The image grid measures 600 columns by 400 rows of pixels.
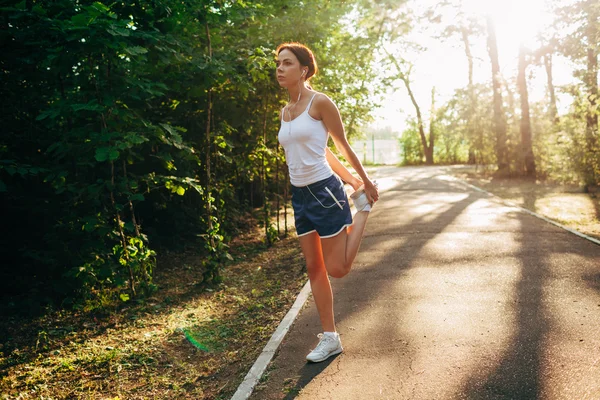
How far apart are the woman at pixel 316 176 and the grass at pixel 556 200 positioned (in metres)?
6.34

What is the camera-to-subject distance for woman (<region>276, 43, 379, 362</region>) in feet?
12.7

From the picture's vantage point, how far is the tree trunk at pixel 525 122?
20.0 meters

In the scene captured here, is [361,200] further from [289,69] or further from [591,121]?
[591,121]

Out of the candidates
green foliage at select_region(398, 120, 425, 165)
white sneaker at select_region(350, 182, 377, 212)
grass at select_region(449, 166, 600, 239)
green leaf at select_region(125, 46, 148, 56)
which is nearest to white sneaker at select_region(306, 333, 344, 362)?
white sneaker at select_region(350, 182, 377, 212)

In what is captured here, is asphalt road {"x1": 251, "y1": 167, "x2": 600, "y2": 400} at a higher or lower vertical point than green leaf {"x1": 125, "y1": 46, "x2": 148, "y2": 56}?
lower

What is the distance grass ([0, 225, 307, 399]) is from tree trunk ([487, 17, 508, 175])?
16.4m

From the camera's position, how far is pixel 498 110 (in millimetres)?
21766

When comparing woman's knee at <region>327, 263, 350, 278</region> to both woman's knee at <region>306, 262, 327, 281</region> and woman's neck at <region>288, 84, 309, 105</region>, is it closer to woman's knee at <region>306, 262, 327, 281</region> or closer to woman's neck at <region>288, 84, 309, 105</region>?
woman's knee at <region>306, 262, 327, 281</region>

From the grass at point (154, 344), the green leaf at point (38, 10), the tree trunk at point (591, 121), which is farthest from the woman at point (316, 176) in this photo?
the tree trunk at point (591, 121)

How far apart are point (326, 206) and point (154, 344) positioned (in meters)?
2.36

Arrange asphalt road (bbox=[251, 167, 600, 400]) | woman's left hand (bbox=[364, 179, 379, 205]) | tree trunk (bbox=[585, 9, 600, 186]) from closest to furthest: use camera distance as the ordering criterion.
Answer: asphalt road (bbox=[251, 167, 600, 400]) → woman's left hand (bbox=[364, 179, 379, 205]) → tree trunk (bbox=[585, 9, 600, 186])

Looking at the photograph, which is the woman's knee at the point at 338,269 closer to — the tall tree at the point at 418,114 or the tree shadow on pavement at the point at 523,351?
the tree shadow on pavement at the point at 523,351

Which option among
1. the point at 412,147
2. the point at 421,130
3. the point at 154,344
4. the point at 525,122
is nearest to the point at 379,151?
the point at 412,147

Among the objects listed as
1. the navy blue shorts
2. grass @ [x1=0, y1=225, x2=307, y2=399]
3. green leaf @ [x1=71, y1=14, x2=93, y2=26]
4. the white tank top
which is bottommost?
grass @ [x1=0, y1=225, x2=307, y2=399]
